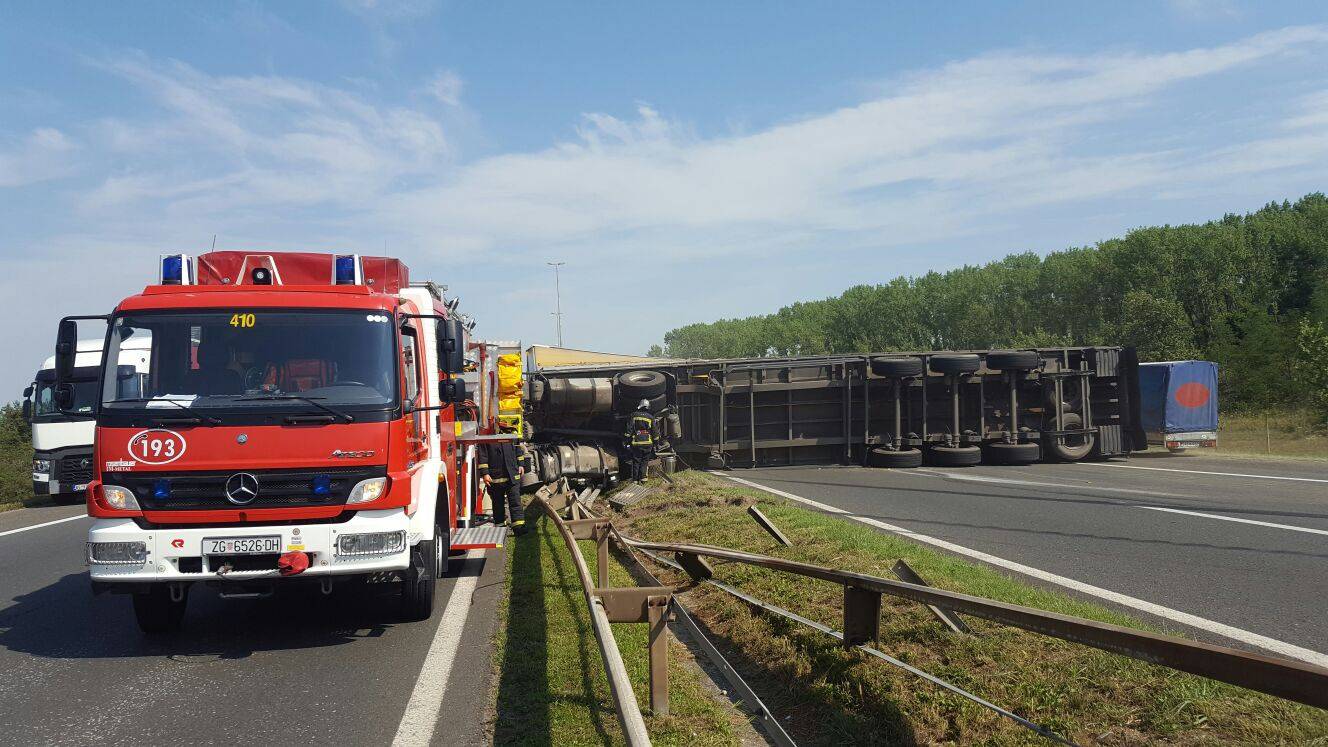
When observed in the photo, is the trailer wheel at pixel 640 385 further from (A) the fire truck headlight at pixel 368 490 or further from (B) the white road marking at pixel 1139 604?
(A) the fire truck headlight at pixel 368 490

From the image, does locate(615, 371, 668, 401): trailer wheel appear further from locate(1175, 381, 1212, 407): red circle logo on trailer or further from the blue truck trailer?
locate(1175, 381, 1212, 407): red circle logo on trailer

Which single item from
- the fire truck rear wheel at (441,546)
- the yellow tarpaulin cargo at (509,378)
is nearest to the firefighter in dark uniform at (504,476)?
the yellow tarpaulin cargo at (509,378)

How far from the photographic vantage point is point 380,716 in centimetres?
529

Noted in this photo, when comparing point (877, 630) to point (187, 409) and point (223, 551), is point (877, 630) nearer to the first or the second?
point (223, 551)

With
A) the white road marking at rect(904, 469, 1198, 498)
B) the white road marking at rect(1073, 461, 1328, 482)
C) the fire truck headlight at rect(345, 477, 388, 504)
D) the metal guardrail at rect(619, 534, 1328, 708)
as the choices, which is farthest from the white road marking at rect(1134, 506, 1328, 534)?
the fire truck headlight at rect(345, 477, 388, 504)

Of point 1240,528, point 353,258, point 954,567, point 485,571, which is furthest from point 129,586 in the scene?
point 1240,528

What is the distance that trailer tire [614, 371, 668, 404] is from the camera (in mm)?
17281

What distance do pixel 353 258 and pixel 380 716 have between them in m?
3.94

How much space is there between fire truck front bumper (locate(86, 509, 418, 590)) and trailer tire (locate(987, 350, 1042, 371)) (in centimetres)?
1604

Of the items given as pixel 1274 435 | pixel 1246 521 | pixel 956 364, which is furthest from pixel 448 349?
pixel 1274 435

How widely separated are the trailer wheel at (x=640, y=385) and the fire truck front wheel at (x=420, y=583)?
9.67 meters

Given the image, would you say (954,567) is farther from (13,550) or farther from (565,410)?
(13,550)

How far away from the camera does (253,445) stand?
20.8 ft

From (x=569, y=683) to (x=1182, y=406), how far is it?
21507 mm
